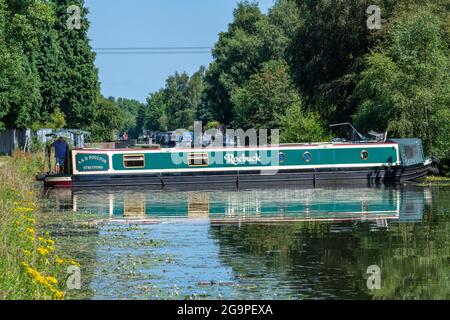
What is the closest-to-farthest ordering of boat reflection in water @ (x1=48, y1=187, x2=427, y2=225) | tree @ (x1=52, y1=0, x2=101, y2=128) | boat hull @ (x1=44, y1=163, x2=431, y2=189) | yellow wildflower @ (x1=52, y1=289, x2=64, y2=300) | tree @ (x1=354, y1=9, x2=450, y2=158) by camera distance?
yellow wildflower @ (x1=52, y1=289, x2=64, y2=300), boat reflection in water @ (x1=48, y1=187, x2=427, y2=225), tree @ (x1=354, y1=9, x2=450, y2=158), boat hull @ (x1=44, y1=163, x2=431, y2=189), tree @ (x1=52, y1=0, x2=101, y2=128)

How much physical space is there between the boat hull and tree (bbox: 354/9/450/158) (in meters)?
1.66

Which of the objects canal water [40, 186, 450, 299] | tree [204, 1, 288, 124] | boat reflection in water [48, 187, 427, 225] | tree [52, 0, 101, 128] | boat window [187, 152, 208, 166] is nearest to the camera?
canal water [40, 186, 450, 299]

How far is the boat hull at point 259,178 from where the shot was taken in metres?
37.4

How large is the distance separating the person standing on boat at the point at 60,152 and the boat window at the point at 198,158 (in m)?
5.15

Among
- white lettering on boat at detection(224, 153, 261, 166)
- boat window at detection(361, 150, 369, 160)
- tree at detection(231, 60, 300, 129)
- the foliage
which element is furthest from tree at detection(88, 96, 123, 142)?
boat window at detection(361, 150, 369, 160)

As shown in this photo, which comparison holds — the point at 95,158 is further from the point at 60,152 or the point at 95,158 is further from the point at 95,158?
the point at 60,152

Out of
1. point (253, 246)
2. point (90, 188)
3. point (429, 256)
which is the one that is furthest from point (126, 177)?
point (429, 256)

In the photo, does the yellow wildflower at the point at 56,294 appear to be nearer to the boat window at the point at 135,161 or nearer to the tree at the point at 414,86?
the boat window at the point at 135,161

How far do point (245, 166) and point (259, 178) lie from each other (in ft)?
2.49

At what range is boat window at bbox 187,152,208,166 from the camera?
37847mm

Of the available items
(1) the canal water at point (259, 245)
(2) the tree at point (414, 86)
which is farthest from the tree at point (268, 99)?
(1) the canal water at point (259, 245)

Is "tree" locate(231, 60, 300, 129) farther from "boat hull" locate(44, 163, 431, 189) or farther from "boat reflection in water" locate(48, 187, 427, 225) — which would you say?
"boat reflection in water" locate(48, 187, 427, 225)
